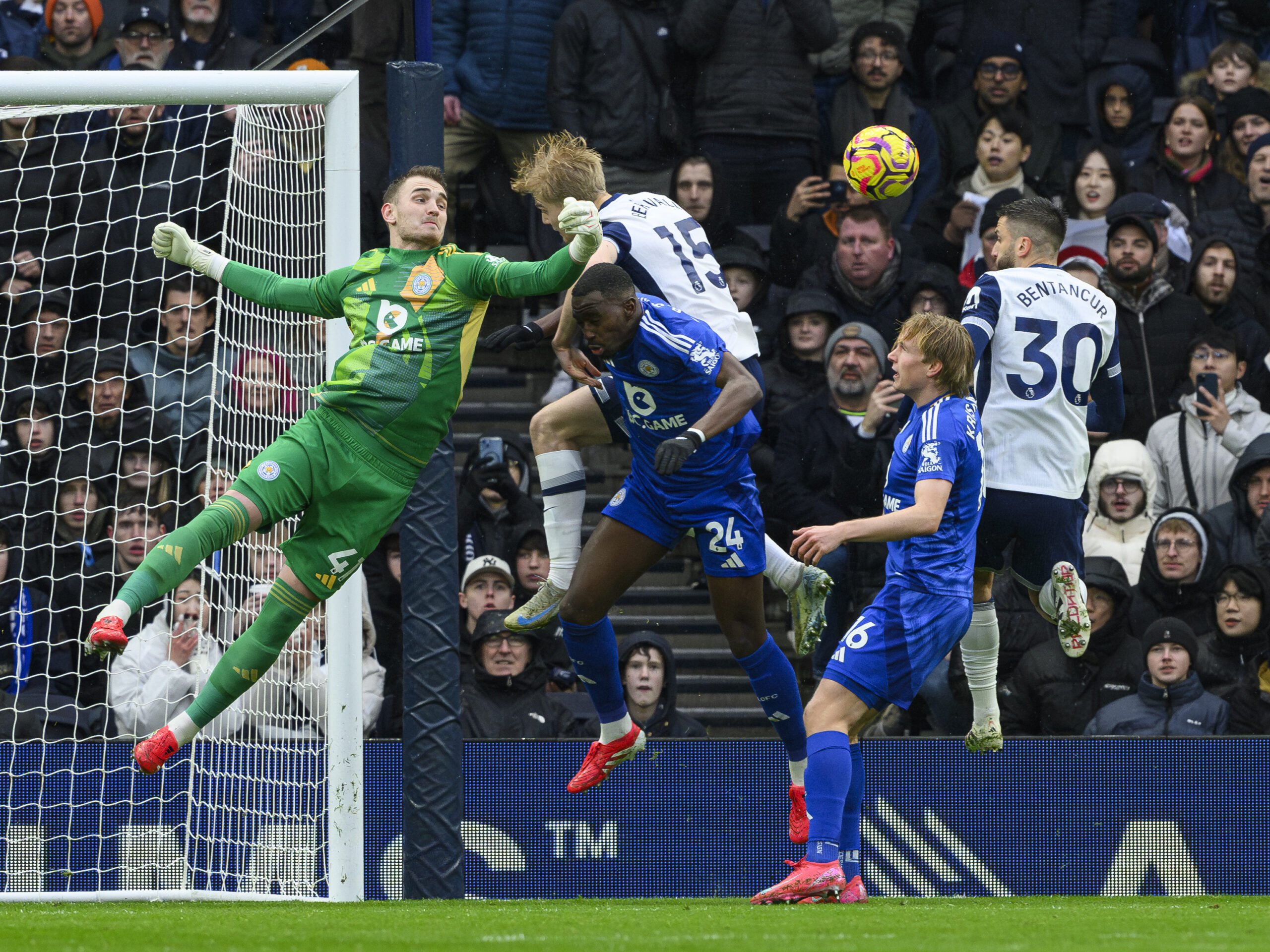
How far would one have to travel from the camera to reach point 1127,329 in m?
10.5

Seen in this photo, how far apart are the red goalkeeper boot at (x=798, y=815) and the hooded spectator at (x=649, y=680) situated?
180 centimetres

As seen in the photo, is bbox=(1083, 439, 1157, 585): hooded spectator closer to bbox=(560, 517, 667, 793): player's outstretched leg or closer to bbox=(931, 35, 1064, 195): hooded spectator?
Result: bbox=(931, 35, 1064, 195): hooded spectator

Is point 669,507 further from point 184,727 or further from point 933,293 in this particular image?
point 933,293

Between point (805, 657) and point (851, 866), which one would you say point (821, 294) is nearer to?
point (805, 657)

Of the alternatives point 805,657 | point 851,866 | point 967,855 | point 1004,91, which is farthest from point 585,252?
point 1004,91

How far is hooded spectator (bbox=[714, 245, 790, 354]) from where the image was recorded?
10797 mm

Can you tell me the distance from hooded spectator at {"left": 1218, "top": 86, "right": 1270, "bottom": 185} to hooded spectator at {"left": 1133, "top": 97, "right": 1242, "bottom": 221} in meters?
0.18

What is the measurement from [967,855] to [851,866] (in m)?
2.04

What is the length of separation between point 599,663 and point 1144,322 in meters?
5.00

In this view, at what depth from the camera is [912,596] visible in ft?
20.8

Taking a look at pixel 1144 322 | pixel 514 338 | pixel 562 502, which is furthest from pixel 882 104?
pixel 514 338

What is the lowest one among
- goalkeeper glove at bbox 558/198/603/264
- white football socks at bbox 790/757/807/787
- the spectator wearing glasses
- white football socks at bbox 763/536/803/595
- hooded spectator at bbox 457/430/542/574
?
white football socks at bbox 790/757/807/787

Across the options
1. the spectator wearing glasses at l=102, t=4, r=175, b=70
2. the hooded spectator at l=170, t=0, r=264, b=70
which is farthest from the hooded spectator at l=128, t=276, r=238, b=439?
the hooded spectator at l=170, t=0, r=264, b=70

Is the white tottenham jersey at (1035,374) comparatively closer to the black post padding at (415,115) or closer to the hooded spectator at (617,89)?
the black post padding at (415,115)
